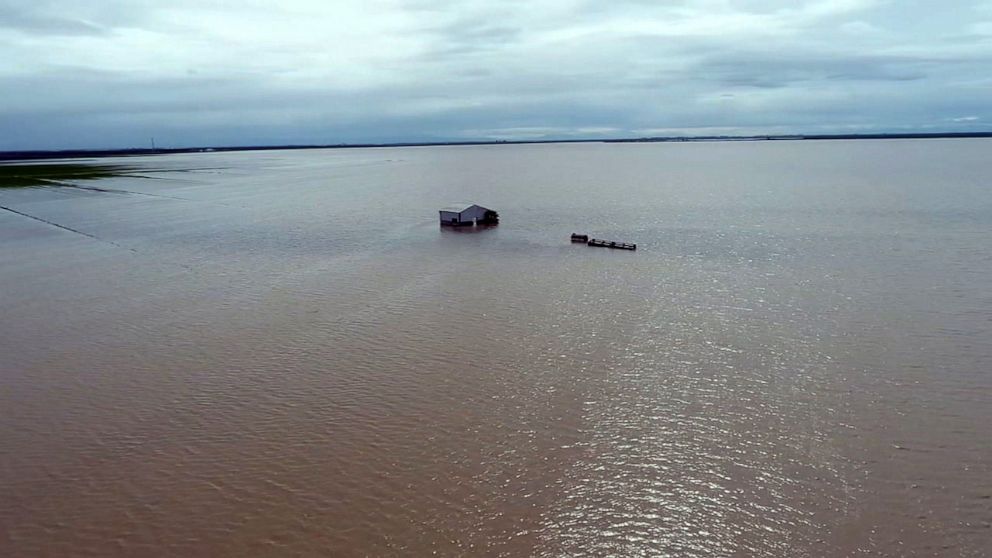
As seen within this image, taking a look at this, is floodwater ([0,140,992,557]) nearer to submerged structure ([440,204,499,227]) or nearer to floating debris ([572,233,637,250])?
floating debris ([572,233,637,250])

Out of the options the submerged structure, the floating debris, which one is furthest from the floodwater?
the submerged structure

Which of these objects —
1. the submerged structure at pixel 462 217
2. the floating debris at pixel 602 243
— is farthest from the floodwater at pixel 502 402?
the submerged structure at pixel 462 217

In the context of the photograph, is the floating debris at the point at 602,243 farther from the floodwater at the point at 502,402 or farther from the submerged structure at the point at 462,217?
the submerged structure at the point at 462,217

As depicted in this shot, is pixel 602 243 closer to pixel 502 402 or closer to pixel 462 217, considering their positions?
pixel 462 217

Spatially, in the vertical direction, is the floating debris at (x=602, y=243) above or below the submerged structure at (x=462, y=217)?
below

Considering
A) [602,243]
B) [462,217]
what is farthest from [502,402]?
[462,217]

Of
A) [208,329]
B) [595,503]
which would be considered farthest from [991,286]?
[208,329]

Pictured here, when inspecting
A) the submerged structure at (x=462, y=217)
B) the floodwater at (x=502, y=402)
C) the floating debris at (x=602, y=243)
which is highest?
the submerged structure at (x=462, y=217)

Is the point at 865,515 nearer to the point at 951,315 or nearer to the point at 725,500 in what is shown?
the point at 725,500
